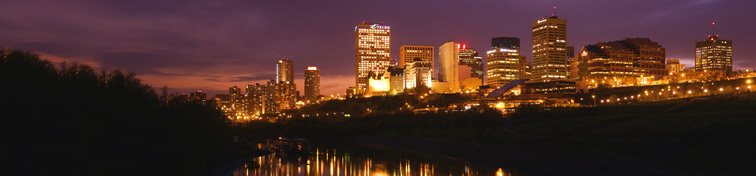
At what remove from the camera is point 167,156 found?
45.9 metres

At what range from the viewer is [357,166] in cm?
6675

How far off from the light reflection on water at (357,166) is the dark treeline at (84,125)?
42.8 ft

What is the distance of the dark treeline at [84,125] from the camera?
31172 millimetres

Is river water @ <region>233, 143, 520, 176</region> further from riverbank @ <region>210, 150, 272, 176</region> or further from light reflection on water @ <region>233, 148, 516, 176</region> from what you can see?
riverbank @ <region>210, 150, 272, 176</region>

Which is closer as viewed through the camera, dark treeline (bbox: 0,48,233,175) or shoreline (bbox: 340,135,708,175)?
dark treeline (bbox: 0,48,233,175)

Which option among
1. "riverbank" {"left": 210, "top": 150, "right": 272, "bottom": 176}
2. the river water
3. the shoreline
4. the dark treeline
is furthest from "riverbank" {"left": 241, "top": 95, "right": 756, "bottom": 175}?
the dark treeline

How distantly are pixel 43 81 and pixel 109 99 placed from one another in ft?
20.0

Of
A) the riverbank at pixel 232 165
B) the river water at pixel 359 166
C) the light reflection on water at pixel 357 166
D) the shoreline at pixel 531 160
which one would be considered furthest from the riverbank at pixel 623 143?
the riverbank at pixel 232 165

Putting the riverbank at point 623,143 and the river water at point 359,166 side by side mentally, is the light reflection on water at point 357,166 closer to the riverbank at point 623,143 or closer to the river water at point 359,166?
the river water at point 359,166

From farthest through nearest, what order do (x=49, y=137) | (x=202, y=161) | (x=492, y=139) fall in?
1. (x=492, y=139)
2. (x=202, y=161)
3. (x=49, y=137)

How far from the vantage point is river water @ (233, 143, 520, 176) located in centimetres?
5797

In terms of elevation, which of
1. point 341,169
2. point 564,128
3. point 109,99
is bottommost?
point 341,169

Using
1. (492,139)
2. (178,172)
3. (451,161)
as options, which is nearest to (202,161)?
(178,172)

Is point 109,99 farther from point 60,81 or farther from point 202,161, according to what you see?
point 202,161
